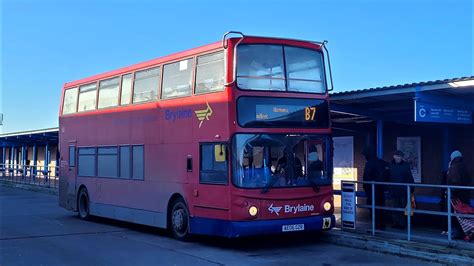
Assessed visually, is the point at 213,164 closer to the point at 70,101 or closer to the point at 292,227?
the point at 292,227

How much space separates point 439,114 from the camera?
11.1 m

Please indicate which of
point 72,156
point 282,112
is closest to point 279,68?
point 282,112

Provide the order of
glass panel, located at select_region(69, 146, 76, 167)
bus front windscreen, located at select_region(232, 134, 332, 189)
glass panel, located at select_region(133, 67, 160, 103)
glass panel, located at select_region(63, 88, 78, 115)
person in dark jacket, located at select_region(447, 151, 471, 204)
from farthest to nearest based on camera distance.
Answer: glass panel, located at select_region(63, 88, 78, 115), glass panel, located at select_region(69, 146, 76, 167), glass panel, located at select_region(133, 67, 160, 103), bus front windscreen, located at select_region(232, 134, 332, 189), person in dark jacket, located at select_region(447, 151, 471, 204)

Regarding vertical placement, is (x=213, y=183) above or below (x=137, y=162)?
below

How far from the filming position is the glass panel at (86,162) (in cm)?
1571

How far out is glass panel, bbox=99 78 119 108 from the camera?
14.6m

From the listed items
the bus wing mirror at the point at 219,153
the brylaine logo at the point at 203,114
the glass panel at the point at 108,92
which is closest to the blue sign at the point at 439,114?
the bus wing mirror at the point at 219,153

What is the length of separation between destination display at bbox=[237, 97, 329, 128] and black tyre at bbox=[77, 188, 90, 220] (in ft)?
25.1

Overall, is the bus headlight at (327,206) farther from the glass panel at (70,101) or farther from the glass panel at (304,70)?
the glass panel at (70,101)

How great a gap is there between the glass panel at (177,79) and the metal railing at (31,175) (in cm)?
1777

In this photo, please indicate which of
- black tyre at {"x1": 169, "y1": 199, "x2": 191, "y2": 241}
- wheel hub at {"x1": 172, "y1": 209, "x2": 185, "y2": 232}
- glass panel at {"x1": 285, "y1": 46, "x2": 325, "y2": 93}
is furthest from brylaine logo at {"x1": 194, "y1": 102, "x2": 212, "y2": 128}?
wheel hub at {"x1": 172, "y1": 209, "x2": 185, "y2": 232}

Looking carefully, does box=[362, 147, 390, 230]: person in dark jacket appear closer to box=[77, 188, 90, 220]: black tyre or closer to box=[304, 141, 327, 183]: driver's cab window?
box=[304, 141, 327, 183]: driver's cab window

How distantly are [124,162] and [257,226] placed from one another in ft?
A: 17.1

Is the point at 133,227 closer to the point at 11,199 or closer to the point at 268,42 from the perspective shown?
the point at 268,42
